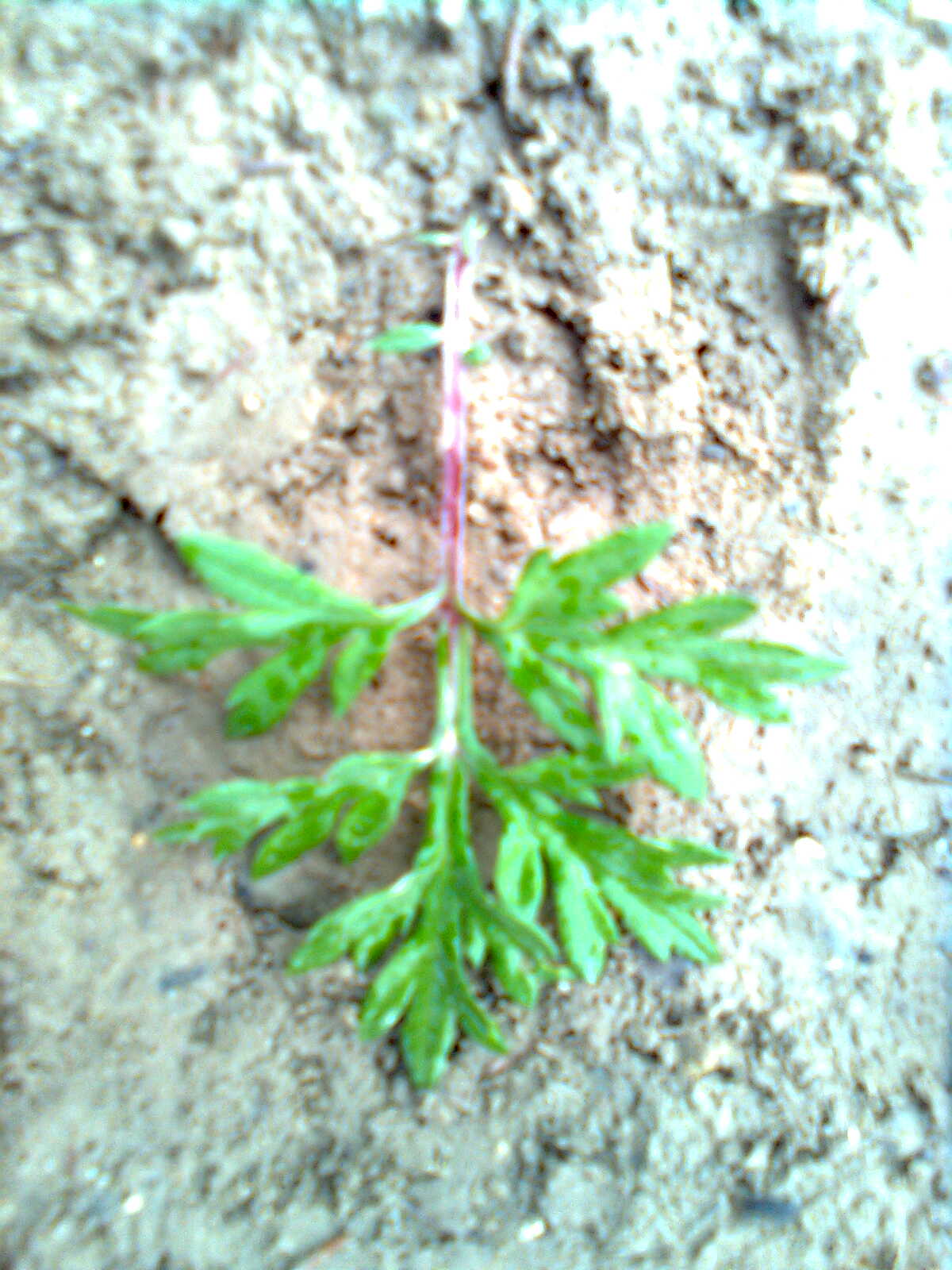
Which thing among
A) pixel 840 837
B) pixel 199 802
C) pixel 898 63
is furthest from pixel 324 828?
pixel 898 63

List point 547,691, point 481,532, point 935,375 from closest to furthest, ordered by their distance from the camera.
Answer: point 547,691, point 481,532, point 935,375

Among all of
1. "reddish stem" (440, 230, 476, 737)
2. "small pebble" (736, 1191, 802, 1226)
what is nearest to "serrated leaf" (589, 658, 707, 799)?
"reddish stem" (440, 230, 476, 737)

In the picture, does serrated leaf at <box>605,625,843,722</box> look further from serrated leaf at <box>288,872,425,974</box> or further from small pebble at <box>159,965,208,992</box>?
small pebble at <box>159,965,208,992</box>

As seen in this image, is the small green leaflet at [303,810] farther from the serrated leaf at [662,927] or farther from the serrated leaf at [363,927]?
the serrated leaf at [662,927]

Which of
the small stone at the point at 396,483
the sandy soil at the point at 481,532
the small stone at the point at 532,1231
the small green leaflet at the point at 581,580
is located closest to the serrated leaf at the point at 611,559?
the small green leaflet at the point at 581,580

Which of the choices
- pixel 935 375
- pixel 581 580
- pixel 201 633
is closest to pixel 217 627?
pixel 201 633

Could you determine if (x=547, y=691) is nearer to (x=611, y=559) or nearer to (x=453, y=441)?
(x=611, y=559)

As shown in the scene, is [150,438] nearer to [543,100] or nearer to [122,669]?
[122,669]
